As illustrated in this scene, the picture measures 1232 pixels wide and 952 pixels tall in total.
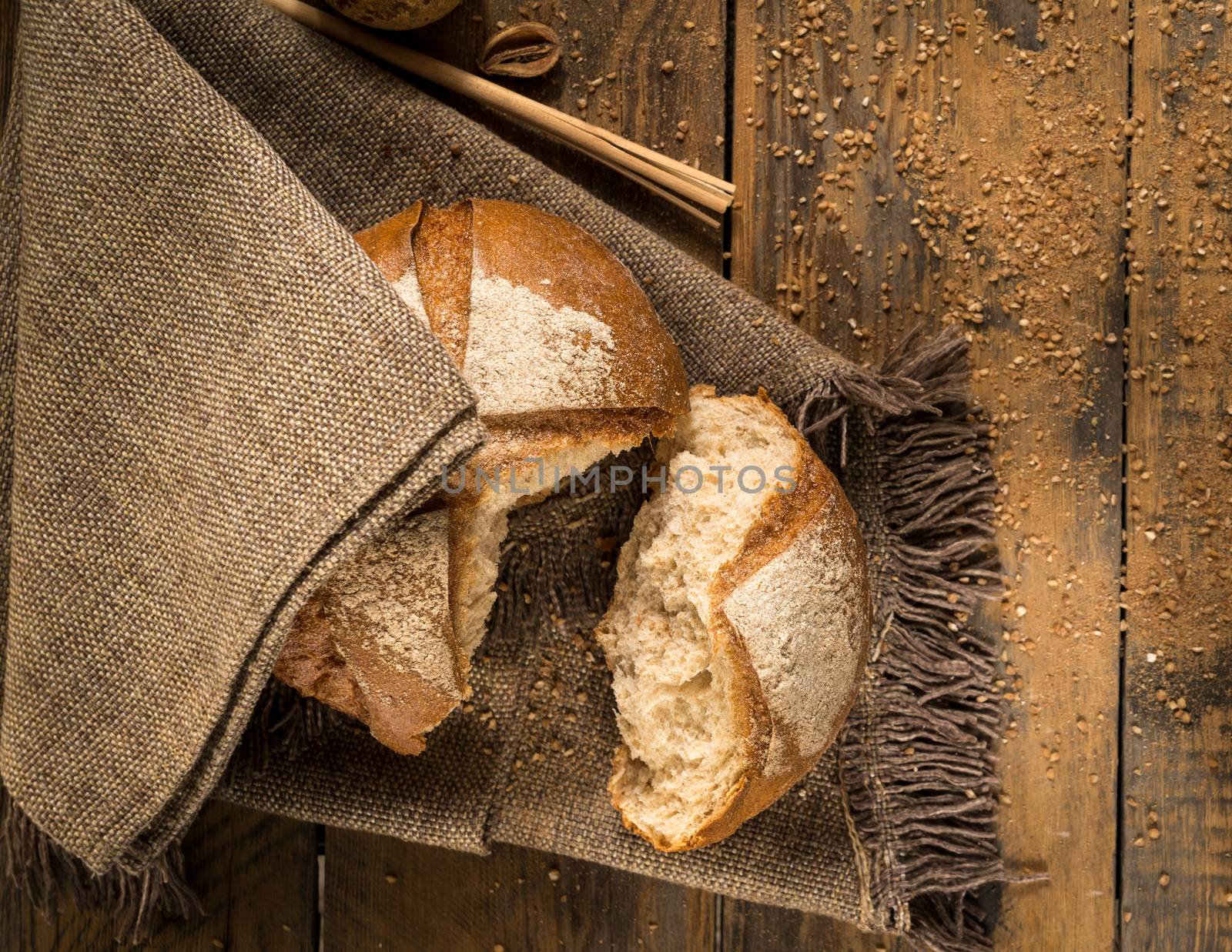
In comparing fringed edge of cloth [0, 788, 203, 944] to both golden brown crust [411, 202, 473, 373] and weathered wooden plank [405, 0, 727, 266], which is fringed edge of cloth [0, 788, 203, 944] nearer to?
golden brown crust [411, 202, 473, 373]

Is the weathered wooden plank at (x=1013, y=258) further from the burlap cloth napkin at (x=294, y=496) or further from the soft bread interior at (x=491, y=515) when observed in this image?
the soft bread interior at (x=491, y=515)

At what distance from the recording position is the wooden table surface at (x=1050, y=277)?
4.44 feet

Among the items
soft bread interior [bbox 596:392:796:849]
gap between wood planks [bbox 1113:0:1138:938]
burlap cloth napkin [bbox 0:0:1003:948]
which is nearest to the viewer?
burlap cloth napkin [bbox 0:0:1003:948]

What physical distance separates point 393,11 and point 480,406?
20.7 inches

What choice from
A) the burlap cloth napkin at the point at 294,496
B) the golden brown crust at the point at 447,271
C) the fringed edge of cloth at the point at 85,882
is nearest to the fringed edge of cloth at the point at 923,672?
the burlap cloth napkin at the point at 294,496

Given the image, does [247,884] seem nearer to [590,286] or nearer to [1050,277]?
[590,286]

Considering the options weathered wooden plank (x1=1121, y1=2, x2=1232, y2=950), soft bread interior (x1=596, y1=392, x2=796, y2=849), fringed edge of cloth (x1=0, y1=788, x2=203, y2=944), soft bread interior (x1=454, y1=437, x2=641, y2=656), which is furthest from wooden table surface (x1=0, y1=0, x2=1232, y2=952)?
fringed edge of cloth (x1=0, y1=788, x2=203, y2=944)

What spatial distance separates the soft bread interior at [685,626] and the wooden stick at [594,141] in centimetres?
29

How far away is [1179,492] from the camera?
54.0 inches

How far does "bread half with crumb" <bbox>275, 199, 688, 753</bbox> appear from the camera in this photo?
3.42 ft

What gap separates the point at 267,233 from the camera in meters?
1.04

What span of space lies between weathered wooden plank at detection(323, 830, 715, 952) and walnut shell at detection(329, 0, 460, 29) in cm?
107

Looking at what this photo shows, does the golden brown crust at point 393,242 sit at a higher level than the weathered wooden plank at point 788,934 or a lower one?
higher

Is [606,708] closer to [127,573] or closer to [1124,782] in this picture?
[127,573]
